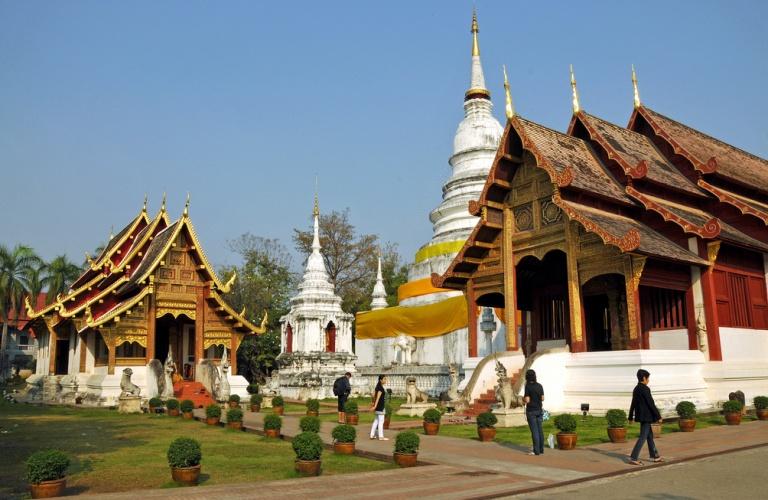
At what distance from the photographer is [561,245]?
56.9 ft

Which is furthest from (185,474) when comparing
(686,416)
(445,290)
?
(445,290)

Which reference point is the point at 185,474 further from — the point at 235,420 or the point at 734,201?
the point at 734,201

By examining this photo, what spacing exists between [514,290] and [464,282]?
1.93m

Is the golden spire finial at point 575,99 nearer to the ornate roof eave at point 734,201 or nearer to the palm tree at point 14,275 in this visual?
the ornate roof eave at point 734,201

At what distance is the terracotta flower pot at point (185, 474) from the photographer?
8109 mm

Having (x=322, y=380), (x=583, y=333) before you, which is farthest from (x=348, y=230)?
(x=583, y=333)

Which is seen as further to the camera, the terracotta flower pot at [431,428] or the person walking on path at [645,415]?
the terracotta flower pot at [431,428]

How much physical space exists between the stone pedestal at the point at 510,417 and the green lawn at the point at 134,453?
189 inches

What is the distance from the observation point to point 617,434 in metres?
11.6

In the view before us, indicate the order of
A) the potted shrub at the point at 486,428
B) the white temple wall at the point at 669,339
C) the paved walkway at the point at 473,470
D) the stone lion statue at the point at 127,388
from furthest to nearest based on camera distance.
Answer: the stone lion statue at the point at 127,388
the white temple wall at the point at 669,339
the potted shrub at the point at 486,428
the paved walkway at the point at 473,470

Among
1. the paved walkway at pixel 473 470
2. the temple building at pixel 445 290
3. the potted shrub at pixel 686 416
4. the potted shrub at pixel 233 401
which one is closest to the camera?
the paved walkway at pixel 473 470

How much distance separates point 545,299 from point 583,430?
25.7 ft

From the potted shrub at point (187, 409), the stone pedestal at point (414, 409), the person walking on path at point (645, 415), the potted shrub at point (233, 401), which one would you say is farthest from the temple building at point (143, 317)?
the person walking on path at point (645, 415)

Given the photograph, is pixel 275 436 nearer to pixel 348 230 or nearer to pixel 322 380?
pixel 322 380
